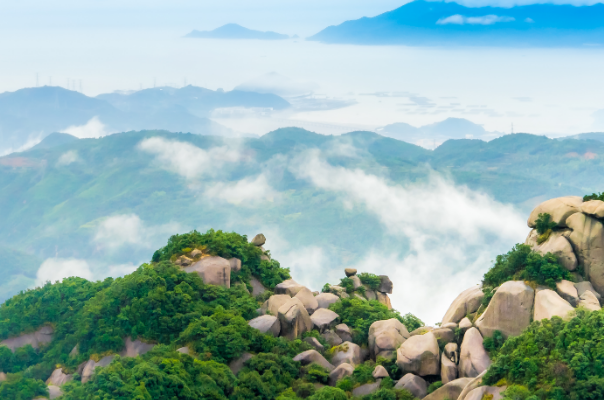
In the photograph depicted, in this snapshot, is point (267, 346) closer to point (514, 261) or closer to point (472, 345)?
point (472, 345)

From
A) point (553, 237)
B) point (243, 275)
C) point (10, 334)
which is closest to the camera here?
point (553, 237)

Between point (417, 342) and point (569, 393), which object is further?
point (417, 342)

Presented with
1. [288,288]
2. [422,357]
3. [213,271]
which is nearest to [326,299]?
[288,288]

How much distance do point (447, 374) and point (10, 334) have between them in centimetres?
3110

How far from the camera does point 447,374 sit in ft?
123

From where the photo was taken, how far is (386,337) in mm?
42844

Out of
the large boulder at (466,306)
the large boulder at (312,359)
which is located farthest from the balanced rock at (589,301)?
the large boulder at (312,359)

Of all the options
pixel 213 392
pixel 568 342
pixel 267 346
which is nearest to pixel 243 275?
pixel 267 346

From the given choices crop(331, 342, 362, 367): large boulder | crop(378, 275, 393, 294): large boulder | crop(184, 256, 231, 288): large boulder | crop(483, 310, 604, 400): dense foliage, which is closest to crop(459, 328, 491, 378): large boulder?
crop(483, 310, 604, 400): dense foliage

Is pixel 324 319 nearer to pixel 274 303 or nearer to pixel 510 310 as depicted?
pixel 274 303

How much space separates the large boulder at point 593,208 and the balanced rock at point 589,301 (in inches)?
179

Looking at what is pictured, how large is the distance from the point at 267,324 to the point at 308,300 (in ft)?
19.4

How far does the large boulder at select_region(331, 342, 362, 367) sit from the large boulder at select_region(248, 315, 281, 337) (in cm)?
424

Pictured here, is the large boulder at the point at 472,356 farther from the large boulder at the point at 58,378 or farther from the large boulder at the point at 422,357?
the large boulder at the point at 58,378
